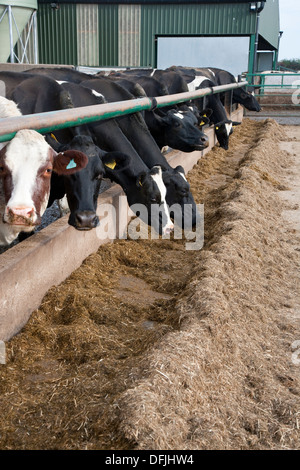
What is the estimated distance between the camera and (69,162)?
3.75 metres

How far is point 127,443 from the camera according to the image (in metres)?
2.23

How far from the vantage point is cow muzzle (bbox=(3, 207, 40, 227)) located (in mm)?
3207

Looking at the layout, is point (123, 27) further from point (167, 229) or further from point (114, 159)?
point (114, 159)

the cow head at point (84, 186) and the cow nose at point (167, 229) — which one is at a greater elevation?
the cow head at point (84, 186)

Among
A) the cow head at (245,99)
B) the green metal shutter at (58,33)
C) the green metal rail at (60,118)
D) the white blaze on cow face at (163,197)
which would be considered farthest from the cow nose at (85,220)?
the green metal shutter at (58,33)

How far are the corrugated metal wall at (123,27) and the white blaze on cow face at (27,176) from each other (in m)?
19.8

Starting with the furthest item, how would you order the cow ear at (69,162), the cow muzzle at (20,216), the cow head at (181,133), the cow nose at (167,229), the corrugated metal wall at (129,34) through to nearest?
1. the corrugated metal wall at (129,34)
2. the cow head at (181,133)
3. the cow nose at (167,229)
4. the cow ear at (69,162)
5. the cow muzzle at (20,216)

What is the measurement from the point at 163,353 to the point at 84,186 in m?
1.74

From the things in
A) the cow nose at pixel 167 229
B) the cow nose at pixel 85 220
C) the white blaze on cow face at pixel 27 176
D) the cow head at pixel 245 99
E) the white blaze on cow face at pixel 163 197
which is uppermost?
the white blaze on cow face at pixel 27 176

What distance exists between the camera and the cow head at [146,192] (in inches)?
200

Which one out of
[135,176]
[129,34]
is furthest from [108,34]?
[135,176]

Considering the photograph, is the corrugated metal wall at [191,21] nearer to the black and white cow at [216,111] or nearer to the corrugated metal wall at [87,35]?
the corrugated metal wall at [87,35]

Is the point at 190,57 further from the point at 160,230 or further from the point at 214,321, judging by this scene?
the point at 214,321

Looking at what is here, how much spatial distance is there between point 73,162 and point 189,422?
2080 millimetres
